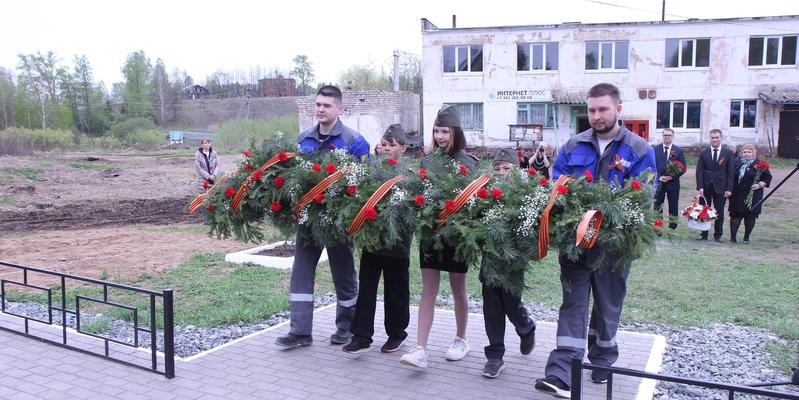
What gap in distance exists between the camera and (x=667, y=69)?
3238cm

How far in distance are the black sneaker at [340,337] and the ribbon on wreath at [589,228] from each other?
8.05 ft

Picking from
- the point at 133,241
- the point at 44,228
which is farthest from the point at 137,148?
the point at 133,241

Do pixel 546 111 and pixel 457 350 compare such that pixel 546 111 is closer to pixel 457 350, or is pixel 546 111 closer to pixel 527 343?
pixel 527 343

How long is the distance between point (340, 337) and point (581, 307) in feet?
7.12

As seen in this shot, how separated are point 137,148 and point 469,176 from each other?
52.1 meters

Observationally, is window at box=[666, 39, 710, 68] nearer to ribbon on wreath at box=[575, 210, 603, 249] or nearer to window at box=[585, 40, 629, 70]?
window at box=[585, 40, 629, 70]

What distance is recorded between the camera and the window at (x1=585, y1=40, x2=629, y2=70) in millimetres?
32781

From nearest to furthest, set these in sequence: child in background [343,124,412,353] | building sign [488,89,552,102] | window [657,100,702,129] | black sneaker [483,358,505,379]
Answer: black sneaker [483,358,505,379] → child in background [343,124,412,353] → window [657,100,702,129] → building sign [488,89,552,102]

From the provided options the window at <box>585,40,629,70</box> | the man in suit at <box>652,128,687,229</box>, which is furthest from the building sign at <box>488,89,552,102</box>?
the man in suit at <box>652,128,687,229</box>

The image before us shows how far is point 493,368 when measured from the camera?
4.68 m

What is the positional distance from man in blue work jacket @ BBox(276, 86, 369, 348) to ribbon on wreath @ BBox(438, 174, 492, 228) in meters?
1.15

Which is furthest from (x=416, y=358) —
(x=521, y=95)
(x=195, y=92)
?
(x=195, y=92)

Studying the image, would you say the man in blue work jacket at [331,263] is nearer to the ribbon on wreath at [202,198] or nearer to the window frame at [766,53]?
the ribbon on wreath at [202,198]

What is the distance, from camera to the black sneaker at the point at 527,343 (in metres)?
5.05
